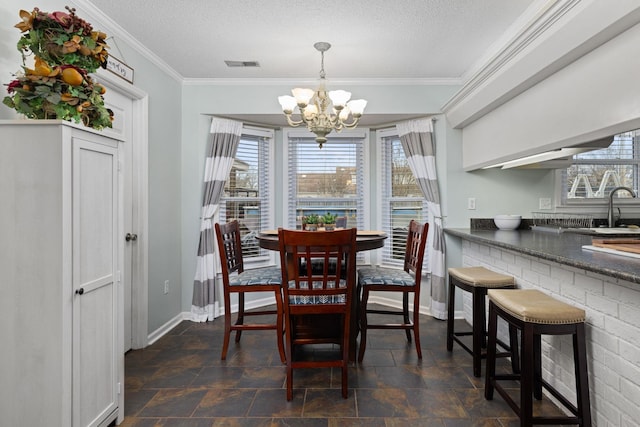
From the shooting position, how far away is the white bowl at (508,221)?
10.8ft

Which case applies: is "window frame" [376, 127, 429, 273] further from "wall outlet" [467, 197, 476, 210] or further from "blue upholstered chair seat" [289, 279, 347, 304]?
"blue upholstered chair seat" [289, 279, 347, 304]

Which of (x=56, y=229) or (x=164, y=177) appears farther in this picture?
(x=164, y=177)

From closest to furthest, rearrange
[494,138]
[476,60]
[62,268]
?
[62,268] → [494,138] → [476,60]

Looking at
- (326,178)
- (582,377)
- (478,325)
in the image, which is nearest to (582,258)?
(582,377)

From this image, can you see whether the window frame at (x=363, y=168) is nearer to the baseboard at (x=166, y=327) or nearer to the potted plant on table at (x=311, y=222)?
the potted plant on table at (x=311, y=222)

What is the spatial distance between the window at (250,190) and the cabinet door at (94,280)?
2061 mm


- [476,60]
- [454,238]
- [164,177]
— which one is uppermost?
[476,60]

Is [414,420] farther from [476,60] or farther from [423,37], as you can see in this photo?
[476,60]

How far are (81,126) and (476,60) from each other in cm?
321

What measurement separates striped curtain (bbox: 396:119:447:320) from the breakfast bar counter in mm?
1348

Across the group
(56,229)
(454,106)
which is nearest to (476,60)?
(454,106)

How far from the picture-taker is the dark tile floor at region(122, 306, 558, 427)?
1900 mm

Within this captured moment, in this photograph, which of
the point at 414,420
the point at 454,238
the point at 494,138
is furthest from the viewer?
the point at 454,238

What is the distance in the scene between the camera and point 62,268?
1.44m
